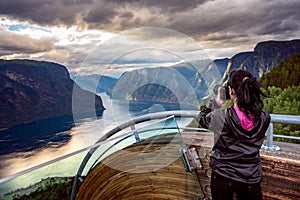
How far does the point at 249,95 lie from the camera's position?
1.20m

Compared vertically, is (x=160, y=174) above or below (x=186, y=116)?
below

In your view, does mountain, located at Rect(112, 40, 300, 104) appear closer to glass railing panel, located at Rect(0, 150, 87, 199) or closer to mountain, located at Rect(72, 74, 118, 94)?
mountain, located at Rect(72, 74, 118, 94)

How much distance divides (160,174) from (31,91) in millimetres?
46273

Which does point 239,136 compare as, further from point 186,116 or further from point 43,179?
point 43,179

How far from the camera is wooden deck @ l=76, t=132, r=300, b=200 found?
1.44 metres

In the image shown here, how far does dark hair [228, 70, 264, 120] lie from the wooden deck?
1.84 ft

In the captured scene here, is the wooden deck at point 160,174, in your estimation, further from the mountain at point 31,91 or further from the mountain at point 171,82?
the mountain at point 31,91

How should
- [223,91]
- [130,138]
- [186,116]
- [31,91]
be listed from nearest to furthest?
1. [223,91]
2. [130,138]
3. [186,116]
4. [31,91]

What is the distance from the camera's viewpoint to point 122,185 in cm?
149

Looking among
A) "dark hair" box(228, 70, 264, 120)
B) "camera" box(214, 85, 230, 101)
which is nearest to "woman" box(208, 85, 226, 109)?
"camera" box(214, 85, 230, 101)

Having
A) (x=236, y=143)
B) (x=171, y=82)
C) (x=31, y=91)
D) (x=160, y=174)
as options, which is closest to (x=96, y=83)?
(x=171, y=82)

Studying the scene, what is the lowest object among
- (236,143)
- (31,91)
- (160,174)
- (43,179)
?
(160,174)

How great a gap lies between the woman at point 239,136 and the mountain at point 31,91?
36.7m

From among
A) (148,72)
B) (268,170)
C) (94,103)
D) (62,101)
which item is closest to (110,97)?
(94,103)
